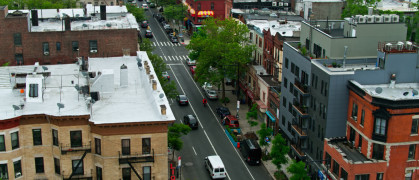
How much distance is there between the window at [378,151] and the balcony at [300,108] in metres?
13.4

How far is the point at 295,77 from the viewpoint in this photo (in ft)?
246

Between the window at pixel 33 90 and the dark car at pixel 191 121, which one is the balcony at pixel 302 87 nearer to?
the dark car at pixel 191 121

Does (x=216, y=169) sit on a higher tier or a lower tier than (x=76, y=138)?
lower

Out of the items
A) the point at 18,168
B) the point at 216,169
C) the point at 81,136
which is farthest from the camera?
the point at 216,169

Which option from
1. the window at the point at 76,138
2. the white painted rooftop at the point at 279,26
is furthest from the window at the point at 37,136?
the white painted rooftop at the point at 279,26

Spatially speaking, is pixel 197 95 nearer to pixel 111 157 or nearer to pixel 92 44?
pixel 92 44

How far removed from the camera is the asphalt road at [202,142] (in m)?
74.0

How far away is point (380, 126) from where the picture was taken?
57.8m

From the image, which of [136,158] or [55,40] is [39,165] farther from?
[55,40]

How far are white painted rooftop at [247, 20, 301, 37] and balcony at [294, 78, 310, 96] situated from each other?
19.4 m

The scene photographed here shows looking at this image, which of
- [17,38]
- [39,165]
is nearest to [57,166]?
[39,165]

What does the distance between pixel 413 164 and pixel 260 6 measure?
83.8 metres

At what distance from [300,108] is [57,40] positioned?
114ft

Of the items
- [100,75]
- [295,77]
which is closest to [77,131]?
[100,75]
